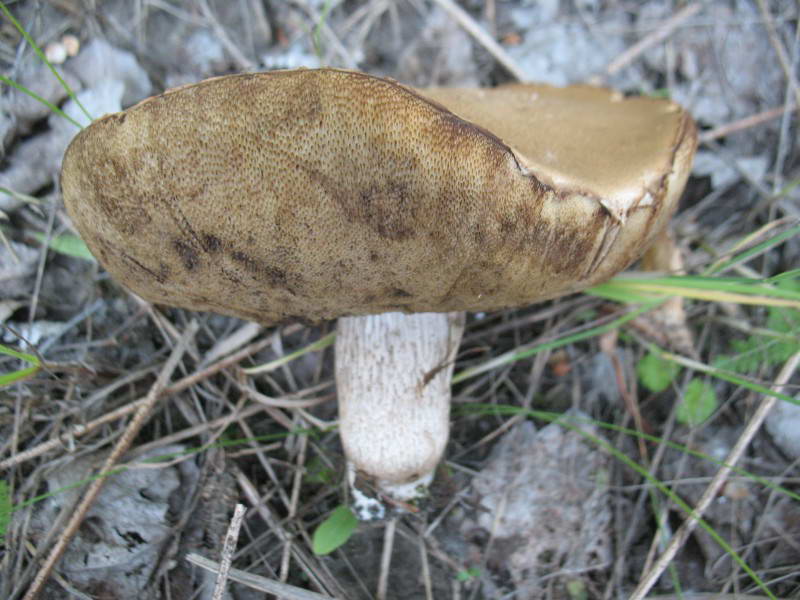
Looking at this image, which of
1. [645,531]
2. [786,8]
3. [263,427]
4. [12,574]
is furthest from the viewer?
[786,8]

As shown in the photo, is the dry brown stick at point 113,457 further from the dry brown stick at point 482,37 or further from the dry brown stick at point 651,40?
the dry brown stick at point 651,40

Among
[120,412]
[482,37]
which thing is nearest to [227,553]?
[120,412]

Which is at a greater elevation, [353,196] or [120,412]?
[353,196]

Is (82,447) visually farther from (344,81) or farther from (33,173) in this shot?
(344,81)

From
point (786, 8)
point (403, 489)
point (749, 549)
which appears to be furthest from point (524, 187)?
point (786, 8)

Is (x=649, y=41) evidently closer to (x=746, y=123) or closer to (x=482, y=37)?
(x=746, y=123)

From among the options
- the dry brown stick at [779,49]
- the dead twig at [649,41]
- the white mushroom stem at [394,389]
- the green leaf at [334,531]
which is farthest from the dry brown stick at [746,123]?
the green leaf at [334,531]
